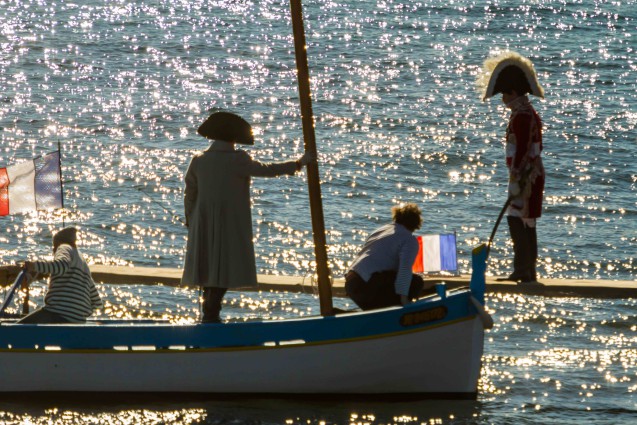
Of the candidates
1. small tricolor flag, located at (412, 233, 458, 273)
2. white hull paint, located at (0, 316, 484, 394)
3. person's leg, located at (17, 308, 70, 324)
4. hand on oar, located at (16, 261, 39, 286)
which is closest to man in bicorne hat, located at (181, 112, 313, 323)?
white hull paint, located at (0, 316, 484, 394)

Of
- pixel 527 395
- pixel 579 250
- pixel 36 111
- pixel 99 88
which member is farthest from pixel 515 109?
pixel 99 88

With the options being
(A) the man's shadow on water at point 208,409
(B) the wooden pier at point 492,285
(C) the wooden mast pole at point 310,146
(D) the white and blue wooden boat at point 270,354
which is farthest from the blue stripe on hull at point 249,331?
(B) the wooden pier at point 492,285

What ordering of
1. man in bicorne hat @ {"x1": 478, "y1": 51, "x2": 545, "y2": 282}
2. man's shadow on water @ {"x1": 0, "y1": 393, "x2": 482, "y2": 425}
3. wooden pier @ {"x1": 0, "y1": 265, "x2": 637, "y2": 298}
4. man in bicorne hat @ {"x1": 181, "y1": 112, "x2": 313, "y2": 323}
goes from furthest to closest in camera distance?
wooden pier @ {"x1": 0, "y1": 265, "x2": 637, "y2": 298} < man in bicorne hat @ {"x1": 478, "y1": 51, "x2": 545, "y2": 282} < man's shadow on water @ {"x1": 0, "y1": 393, "x2": 482, "y2": 425} < man in bicorne hat @ {"x1": 181, "y1": 112, "x2": 313, "y2": 323}

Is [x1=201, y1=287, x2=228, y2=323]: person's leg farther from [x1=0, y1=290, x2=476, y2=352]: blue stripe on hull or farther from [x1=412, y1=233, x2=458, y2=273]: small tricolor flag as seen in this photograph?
[x1=412, y1=233, x2=458, y2=273]: small tricolor flag

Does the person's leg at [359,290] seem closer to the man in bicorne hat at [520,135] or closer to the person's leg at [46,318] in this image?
the man in bicorne hat at [520,135]

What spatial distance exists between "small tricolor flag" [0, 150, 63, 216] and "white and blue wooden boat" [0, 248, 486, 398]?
1.53 meters

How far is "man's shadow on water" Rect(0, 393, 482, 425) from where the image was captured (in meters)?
11.2

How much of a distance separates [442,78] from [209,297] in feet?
68.1

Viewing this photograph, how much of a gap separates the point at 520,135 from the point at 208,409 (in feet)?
11.4

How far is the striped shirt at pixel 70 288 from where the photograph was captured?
10.9 m

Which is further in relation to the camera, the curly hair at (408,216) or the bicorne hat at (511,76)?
the bicorne hat at (511,76)

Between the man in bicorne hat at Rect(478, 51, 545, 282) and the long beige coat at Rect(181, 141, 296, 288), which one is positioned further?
the man in bicorne hat at Rect(478, 51, 545, 282)

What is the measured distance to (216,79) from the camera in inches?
1240

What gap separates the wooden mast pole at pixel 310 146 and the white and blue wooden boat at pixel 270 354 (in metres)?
0.36
